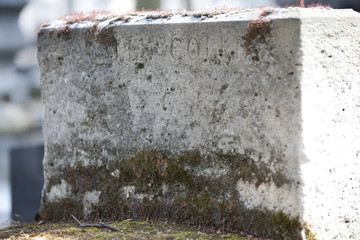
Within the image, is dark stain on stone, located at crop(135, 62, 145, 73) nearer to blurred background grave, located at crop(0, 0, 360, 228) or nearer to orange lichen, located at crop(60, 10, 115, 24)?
orange lichen, located at crop(60, 10, 115, 24)

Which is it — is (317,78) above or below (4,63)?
above

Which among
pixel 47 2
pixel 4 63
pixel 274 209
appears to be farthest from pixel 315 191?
pixel 47 2

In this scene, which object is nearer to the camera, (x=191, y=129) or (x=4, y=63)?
(x=191, y=129)

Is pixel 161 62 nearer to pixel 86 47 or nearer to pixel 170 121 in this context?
pixel 170 121

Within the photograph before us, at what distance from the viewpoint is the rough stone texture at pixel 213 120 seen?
163 inches

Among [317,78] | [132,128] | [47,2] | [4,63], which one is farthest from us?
[47,2]

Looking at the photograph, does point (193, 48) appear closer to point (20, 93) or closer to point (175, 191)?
point (175, 191)

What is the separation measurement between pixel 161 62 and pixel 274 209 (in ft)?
A: 4.20

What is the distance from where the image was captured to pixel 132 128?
16.1 ft

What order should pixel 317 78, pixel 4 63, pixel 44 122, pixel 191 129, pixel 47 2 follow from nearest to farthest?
pixel 317 78, pixel 191 129, pixel 44 122, pixel 4 63, pixel 47 2

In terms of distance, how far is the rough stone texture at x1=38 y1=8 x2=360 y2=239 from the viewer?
4145 millimetres

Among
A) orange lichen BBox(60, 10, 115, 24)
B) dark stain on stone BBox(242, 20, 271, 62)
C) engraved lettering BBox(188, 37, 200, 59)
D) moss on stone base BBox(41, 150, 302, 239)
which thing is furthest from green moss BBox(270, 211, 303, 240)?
orange lichen BBox(60, 10, 115, 24)

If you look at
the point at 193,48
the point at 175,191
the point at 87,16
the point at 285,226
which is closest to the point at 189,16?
the point at 193,48

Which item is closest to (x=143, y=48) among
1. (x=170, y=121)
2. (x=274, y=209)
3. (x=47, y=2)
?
(x=170, y=121)
